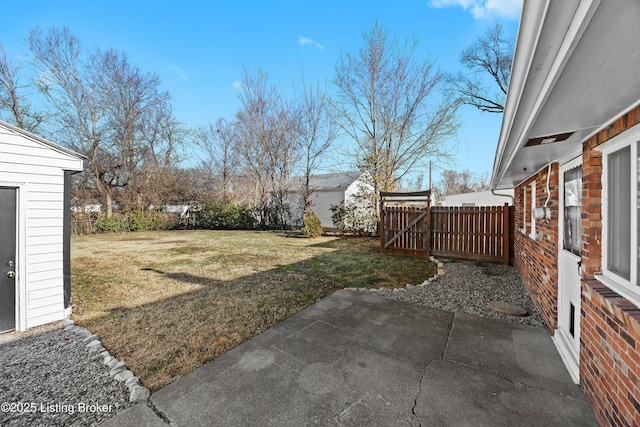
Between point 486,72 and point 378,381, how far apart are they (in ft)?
58.9

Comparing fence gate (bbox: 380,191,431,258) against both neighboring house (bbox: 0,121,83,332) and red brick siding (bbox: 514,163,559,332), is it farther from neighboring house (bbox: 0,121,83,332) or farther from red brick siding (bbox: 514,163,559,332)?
neighboring house (bbox: 0,121,83,332)

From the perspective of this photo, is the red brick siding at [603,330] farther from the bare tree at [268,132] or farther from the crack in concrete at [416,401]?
the bare tree at [268,132]

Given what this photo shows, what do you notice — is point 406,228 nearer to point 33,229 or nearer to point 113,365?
point 113,365

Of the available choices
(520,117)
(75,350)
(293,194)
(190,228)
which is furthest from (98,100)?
(520,117)

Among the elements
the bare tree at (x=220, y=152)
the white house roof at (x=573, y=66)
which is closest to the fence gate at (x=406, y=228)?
the white house roof at (x=573, y=66)

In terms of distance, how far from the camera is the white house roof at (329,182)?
18797mm

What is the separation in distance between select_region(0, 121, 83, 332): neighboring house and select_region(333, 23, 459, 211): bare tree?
38.9ft

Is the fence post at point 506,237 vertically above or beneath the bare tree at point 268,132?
beneath

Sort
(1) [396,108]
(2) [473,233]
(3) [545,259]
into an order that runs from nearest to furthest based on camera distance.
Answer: (3) [545,259] < (2) [473,233] < (1) [396,108]

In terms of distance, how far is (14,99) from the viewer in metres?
15.2

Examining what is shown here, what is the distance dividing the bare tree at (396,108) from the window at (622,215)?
11.7 m

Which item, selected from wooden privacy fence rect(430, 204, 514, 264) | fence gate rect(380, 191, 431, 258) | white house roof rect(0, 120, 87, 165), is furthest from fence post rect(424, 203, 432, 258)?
white house roof rect(0, 120, 87, 165)

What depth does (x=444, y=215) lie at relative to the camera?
8.48 m

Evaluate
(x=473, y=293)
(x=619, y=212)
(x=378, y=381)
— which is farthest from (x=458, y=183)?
(x=378, y=381)
